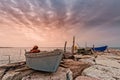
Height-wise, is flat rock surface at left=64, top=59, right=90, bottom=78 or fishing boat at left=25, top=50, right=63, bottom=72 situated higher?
fishing boat at left=25, top=50, right=63, bottom=72

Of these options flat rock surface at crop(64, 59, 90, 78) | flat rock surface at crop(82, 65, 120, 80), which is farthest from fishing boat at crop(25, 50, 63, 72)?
flat rock surface at crop(82, 65, 120, 80)

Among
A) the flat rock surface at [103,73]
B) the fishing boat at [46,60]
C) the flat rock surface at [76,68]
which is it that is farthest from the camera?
the flat rock surface at [76,68]

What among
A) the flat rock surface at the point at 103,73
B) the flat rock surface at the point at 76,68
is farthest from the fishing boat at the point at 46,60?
the flat rock surface at the point at 103,73

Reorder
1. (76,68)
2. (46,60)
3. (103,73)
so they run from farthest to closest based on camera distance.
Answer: (76,68), (103,73), (46,60)

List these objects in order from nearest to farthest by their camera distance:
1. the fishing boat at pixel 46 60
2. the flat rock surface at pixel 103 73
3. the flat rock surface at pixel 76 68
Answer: the fishing boat at pixel 46 60 < the flat rock surface at pixel 103 73 < the flat rock surface at pixel 76 68

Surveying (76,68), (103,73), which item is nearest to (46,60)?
(76,68)

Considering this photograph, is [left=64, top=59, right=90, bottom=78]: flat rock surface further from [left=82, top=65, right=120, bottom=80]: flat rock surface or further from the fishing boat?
the fishing boat

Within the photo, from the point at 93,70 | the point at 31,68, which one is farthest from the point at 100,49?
the point at 31,68

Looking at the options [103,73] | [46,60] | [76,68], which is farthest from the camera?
[76,68]

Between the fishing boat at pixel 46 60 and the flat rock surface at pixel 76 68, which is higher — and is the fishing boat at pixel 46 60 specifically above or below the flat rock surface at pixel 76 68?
above

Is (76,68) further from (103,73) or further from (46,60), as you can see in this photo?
(46,60)

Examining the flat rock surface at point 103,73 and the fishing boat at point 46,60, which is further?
the flat rock surface at point 103,73

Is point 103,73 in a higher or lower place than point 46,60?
lower

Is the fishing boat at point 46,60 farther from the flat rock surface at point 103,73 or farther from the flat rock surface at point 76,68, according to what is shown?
the flat rock surface at point 103,73
